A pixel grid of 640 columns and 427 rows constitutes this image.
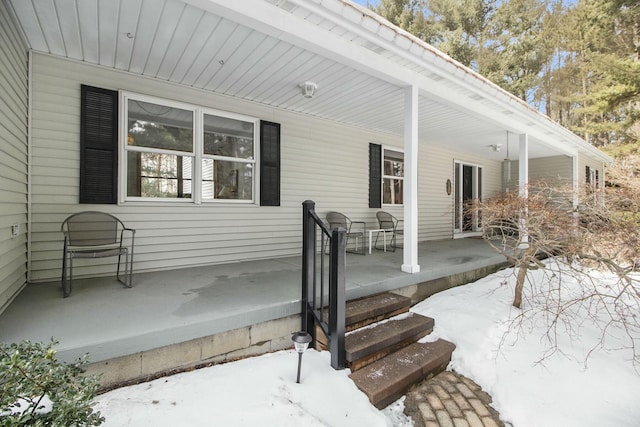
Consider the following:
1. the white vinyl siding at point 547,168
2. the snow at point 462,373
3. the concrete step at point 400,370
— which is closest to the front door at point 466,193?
the white vinyl siding at point 547,168

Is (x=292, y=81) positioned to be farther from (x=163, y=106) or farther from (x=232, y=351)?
(x=232, y=351)

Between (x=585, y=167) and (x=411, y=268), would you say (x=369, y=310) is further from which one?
(x=585, y=167)

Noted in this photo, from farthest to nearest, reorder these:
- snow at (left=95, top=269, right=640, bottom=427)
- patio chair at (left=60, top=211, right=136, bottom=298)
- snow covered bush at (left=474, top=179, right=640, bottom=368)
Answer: patio chair at (left=60, top=211, right=136, bottom=298) → snow covered bush at (left=474, top=179, right=640, bottom=368) → snow at (left=95, top=269, right=640, bottom=427)

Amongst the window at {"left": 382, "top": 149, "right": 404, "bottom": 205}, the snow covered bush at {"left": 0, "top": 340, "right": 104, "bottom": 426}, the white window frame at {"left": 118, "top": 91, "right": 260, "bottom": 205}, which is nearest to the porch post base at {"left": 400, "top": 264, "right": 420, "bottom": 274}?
the white window frame at {"left": 118, "top": 91, "right": 260, "bottom": 205}

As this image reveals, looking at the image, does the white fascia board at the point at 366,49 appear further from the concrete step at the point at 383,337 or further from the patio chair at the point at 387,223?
the concrete step at the point at 383,337

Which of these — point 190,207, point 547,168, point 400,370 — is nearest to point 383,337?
point 400,370

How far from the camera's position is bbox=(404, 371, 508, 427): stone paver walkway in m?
Result: 1.98

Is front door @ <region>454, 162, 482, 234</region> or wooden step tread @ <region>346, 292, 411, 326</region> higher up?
front door @ <region>454, 162, 482, 234</region>

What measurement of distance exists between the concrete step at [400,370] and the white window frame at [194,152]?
9.48 ft

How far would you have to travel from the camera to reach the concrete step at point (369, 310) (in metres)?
2.53

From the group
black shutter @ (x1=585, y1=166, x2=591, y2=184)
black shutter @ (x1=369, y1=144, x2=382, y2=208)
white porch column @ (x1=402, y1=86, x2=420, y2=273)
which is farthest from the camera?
black shutter @ (x1=585, y1=166, x2=591, y2=184)

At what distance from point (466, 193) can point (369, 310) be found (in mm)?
6819

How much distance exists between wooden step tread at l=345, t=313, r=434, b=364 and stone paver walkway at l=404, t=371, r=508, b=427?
1.18ft

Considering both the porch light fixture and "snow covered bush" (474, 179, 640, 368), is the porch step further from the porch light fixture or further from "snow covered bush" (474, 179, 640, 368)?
the porch light fixture
